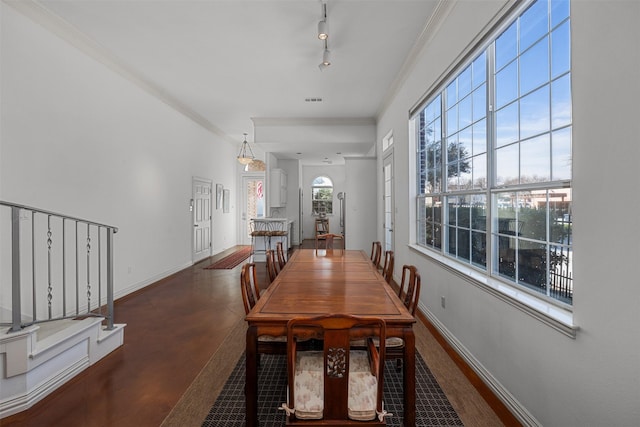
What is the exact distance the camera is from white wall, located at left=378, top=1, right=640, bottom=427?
1148 millimetres

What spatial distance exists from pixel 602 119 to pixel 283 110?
5508mm

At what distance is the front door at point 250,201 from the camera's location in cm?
971

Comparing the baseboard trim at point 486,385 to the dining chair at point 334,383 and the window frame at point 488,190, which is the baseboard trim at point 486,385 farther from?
the dining chair at point 334,383

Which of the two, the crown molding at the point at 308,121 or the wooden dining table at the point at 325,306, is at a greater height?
the crown molding at the point at 308,121

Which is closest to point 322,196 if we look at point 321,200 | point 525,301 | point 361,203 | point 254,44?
point 321,200

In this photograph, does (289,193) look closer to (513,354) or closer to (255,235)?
(255,235)

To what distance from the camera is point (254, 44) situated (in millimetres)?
3615

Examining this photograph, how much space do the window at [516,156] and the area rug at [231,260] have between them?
4.71 m

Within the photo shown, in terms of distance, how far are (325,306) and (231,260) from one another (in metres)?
5.77

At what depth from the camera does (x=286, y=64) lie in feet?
13.5

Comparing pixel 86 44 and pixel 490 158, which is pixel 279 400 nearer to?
pixel 490 158

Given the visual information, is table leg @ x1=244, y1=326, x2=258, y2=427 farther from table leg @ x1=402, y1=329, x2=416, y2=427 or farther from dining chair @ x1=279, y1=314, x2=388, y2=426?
table leg @ x1=402, y1=329, x2=416, y2=427

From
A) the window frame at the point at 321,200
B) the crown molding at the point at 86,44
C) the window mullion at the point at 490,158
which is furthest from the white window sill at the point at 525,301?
the window frame at the point at 321,200

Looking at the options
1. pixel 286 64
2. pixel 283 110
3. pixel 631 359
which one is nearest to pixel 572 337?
pixel 631 359
